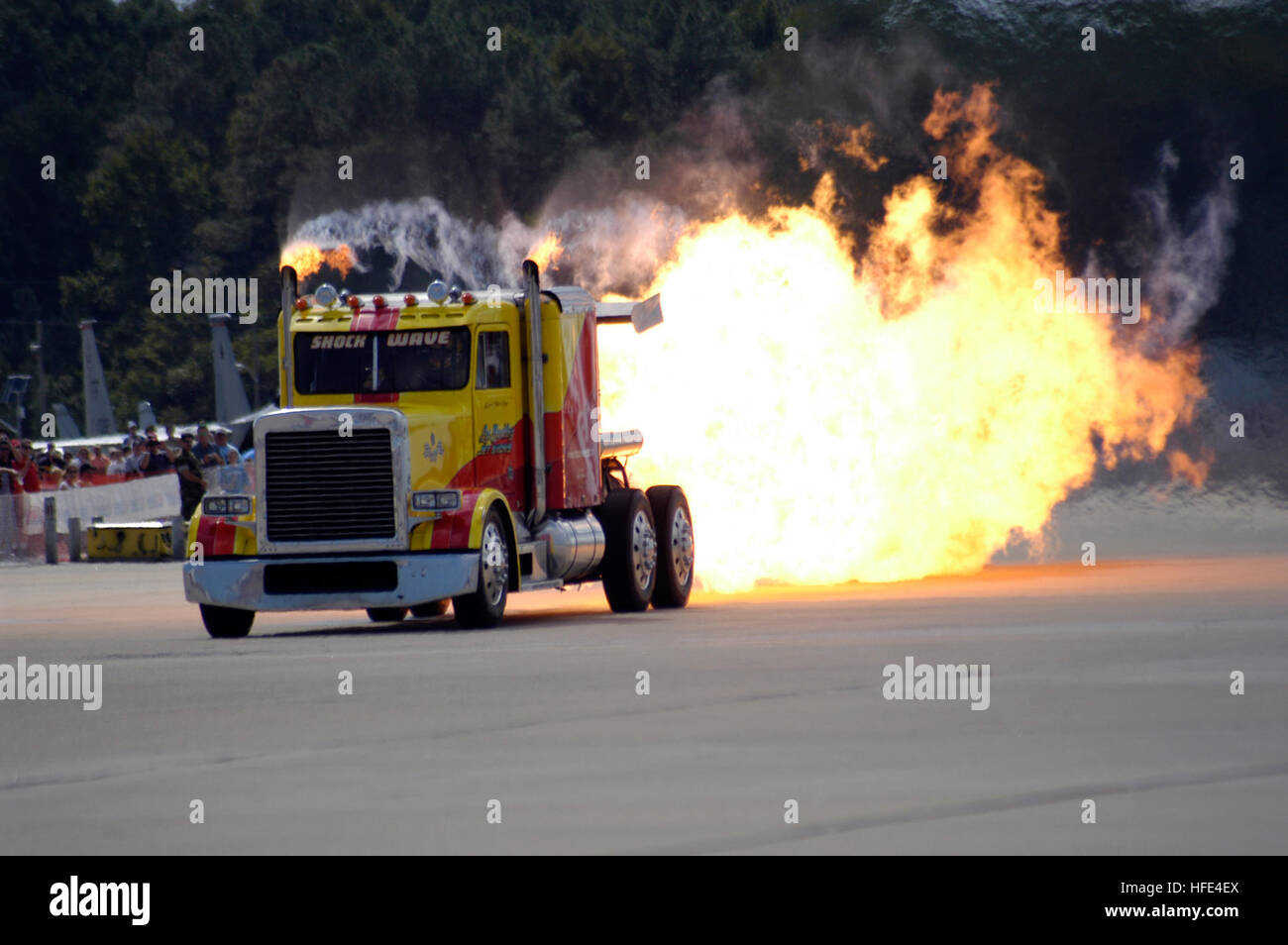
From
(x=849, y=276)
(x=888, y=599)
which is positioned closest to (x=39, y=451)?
(x=849, y=276)

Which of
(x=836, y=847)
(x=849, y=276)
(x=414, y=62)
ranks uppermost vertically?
(x=414, y=62)

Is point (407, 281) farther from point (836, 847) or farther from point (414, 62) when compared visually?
point (836, 847)

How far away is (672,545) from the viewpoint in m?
Answer: 24.5

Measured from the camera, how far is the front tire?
79.9 ft

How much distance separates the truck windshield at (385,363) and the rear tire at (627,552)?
2311 mm

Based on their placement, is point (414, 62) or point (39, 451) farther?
point (414, 62)

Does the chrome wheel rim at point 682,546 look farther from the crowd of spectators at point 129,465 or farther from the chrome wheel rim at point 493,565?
the crowd of spectators at point 129,465

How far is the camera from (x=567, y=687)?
15609mm

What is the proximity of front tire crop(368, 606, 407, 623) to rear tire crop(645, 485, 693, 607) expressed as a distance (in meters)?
2.68

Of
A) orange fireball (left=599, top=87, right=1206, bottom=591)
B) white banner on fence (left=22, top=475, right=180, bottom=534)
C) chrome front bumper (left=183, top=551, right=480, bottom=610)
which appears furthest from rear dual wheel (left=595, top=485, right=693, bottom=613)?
white banner on fence (left=22, top=475, right=180, bottom=534)

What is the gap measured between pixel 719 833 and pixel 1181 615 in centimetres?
1216

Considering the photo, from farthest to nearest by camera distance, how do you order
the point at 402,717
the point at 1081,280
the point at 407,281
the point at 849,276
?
1. the point at 407,281
2. the point at 1081,280
3. the point at 849,276
4. the point at 402,717

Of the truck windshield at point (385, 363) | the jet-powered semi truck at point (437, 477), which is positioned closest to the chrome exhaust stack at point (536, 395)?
the jet-powered semi truck at point (437, 477)

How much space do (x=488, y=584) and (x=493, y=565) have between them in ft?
0.63
